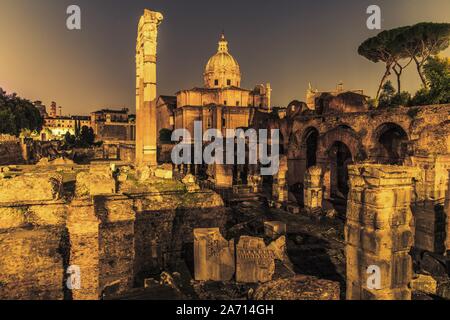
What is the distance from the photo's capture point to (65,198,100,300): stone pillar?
7.61m

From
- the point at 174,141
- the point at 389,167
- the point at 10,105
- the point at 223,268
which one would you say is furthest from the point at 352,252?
the point at 174,141

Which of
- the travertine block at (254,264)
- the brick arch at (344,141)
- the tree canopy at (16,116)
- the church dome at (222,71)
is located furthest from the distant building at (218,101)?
the travertine block at (254,264)

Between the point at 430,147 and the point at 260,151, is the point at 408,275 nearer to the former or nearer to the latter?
the point at 430,147

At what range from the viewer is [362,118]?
19922mm

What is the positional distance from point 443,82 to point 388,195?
19677 mm

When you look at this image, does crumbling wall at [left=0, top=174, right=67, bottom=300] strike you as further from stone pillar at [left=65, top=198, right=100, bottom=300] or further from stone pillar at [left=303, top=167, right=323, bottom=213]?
stone pillar at [left=303, top=167, right=323, bottom=213]

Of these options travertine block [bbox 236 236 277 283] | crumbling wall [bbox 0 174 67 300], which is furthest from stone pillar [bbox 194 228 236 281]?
crumbling wall [bbox 0 174 67 300]

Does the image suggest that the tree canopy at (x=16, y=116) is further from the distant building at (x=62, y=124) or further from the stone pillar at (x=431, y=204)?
the distant building at (x=62, y=124)

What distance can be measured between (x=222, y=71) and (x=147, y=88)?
37038mm

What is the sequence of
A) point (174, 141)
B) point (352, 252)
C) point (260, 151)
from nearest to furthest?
1. point (352, 252)
2. point (260, 151)
3. point (174, 141)

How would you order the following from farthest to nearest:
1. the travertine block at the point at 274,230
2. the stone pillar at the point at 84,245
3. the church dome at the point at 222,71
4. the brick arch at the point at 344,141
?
the church dome at the point at 222,71 < the brick arch at the point at 344,141 < the travertine block at the point at 274,230 < the stone pillar at the point at 84,245

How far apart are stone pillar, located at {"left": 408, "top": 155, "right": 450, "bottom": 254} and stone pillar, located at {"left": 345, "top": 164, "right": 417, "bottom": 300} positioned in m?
5.44

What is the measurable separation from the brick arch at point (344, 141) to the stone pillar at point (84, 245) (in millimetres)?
15828

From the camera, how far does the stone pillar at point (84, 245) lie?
25.0ft
